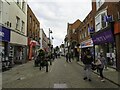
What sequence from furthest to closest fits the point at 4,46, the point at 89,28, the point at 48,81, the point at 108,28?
1. the point at 89,28
2. the point at 4,46
3. the point at 108,28
4. the point at 48,81

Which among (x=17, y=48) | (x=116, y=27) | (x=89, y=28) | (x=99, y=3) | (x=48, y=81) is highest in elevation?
(x=99, y=3)

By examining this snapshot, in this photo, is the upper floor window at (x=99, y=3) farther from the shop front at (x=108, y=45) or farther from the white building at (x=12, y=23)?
the white building at (x=12, y=23)

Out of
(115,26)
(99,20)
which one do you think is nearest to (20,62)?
(99,20)

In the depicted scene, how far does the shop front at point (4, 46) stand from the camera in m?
18.7

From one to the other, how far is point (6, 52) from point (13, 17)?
176 inches


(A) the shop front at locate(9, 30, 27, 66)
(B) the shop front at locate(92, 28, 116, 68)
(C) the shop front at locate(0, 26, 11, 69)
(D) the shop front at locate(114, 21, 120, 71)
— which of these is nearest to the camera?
(D) the shop front at locate(114, 21, 120, 71)

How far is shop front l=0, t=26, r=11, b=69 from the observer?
736 inches

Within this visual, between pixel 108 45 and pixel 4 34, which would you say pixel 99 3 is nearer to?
pixel 108 45

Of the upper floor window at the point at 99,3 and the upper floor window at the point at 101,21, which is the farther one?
the upper floor window at the point at 99,3

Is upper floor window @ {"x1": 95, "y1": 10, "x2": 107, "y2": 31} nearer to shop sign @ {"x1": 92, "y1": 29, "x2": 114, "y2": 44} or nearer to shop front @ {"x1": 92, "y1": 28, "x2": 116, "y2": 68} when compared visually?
shop front @ {"x1": 92, "y1": 28, "x2": 116, "y2": 68}

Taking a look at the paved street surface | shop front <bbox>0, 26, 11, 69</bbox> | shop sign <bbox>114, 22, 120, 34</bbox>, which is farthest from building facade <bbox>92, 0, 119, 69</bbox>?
shop front <bbox>0, 26, 11, 69</bbox>

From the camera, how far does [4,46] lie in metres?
20.5

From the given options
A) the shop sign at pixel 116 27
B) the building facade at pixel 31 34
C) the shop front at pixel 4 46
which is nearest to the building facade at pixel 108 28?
the shop sign at pixel 116 27

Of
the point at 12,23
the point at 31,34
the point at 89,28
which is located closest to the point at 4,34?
the point at 12,23
